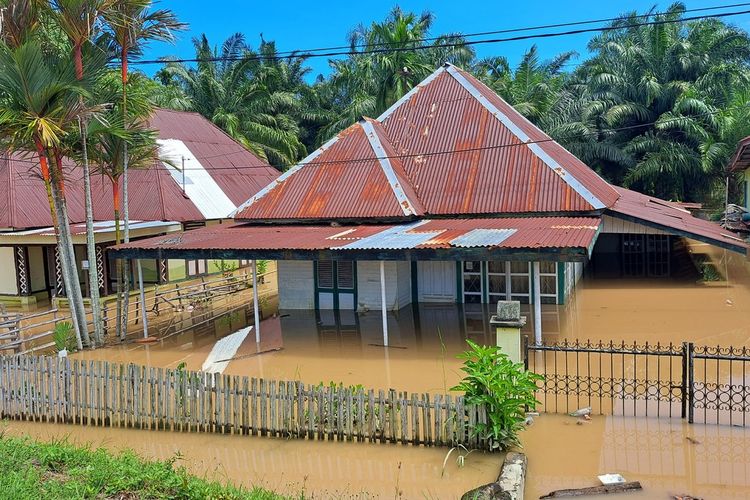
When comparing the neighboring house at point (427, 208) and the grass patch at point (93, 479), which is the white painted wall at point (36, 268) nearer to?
the neighboring house at point (427, 208)

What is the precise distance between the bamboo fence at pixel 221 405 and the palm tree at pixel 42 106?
4386 mm

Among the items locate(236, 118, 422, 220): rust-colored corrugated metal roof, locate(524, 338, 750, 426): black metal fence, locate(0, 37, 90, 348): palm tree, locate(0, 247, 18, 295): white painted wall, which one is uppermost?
locate(0, 37, 90, 348): palm tree

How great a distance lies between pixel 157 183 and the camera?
24094 millimetres

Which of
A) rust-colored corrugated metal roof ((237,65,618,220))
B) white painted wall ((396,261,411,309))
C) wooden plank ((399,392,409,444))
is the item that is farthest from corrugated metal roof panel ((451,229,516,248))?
wooden plank ((399,392,409,444))

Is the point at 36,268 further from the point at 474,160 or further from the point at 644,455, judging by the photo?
the point at 644,455

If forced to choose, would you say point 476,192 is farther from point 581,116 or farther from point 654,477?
point 581,116

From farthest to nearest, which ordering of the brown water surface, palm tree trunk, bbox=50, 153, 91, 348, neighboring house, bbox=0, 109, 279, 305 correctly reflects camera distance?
neighboring house, bbox=0, 109, 279, 305
palm tree trunk, bbox=50, 153, 91, 348
the brown water surface

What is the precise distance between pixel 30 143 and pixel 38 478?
932 centimetres

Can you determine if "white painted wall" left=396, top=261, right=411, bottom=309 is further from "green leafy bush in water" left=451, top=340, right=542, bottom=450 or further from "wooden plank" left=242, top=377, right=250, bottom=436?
"green leafy bush in water" left=451, top=340, right=542, bottom=450

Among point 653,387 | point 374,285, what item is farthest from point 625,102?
point 653,387

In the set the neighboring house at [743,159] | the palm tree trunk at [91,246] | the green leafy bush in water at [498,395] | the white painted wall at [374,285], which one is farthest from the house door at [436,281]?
the neighboring house at [743,159]

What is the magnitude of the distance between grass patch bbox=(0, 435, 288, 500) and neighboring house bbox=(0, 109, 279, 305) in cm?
1166

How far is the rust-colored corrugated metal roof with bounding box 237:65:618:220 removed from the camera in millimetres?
16594

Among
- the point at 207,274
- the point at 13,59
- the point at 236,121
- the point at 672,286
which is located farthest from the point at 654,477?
the point at 236,121
